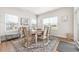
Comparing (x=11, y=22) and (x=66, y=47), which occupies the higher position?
(x=11, y=22)

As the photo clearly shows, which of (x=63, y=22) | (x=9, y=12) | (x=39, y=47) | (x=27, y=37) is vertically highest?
(x=9, y=12)

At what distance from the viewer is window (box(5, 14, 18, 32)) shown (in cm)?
155

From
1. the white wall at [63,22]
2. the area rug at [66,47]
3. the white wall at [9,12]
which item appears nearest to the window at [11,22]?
the white wall at [9,12]

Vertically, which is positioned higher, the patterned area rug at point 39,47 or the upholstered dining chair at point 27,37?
the upholstered dining chair at point 27,37

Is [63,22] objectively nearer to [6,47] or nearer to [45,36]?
[45,36]

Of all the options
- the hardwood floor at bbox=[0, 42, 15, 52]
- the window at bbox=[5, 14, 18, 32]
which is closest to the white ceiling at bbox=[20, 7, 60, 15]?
the window at bbox=[5, 14, 18, 32]

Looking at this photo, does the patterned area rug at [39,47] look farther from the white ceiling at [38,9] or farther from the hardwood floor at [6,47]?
the white ceiling at [38,9]

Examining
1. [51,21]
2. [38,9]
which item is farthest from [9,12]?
[51,21]

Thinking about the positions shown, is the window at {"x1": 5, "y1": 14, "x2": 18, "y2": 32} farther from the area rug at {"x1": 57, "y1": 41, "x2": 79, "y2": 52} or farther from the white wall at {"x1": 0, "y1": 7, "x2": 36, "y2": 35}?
the area rug at {"x1": 57, "y1": 41, "x2": 79, "y2": 52}

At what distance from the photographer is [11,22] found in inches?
61.9

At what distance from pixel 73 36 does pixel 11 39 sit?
101cm

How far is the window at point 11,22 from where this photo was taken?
1.55 meters
